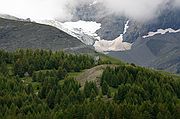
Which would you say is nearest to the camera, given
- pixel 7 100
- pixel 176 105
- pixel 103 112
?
pixel 103 112

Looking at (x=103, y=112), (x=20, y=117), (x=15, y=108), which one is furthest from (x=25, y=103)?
(x=103, y=112)

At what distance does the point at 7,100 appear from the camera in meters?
193

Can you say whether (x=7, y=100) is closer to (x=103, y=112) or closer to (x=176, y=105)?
(x=103, y=112)

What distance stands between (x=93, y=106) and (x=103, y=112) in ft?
20.8

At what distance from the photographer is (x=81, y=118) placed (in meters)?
166

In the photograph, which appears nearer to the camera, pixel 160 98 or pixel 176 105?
pixel 176 105

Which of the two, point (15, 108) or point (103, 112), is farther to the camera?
point (15, 108)

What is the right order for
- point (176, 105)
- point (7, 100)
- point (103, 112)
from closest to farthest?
point (103, 112), point (176, 105), point (7, 100)

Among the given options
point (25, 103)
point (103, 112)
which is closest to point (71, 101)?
point (25, 103)

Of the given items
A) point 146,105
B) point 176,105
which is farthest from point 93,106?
point 176,105

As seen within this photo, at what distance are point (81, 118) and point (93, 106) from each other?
24.1 ft

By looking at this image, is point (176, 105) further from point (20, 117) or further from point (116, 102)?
point (20, 117)

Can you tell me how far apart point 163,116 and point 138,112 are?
8003mm

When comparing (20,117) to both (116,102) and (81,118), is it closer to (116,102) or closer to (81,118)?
(81,118)
